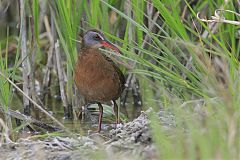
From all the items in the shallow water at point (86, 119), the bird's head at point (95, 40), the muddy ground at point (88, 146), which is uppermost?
the bird's head at point (95, 40)

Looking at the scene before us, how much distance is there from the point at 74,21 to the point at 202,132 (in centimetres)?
300

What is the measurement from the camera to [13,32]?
9.06 meters

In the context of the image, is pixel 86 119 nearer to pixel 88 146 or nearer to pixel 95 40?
pixel 95 40

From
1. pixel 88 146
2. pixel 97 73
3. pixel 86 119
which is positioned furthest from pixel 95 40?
pixel 88 146

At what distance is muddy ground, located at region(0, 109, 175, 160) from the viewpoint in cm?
394

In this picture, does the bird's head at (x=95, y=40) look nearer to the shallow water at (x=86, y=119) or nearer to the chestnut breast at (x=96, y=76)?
the chestnut breast at (x=96, y=76)

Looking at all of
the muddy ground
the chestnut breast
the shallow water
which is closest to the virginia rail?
the chestnut breast

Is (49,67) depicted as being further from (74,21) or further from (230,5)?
(230,5)

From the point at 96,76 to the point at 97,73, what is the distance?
28mm

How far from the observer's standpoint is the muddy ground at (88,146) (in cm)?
394

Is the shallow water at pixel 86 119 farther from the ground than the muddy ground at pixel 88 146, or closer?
closer

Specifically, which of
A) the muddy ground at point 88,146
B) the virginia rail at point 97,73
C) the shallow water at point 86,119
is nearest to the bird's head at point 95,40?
the virginia rail at point 97,73

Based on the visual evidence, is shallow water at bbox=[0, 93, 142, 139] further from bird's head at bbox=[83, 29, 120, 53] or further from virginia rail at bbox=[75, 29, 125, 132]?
bird's head at bbox=[83, 29, 120, 53]

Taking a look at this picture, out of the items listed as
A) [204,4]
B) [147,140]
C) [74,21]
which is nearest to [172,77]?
[147,140]
